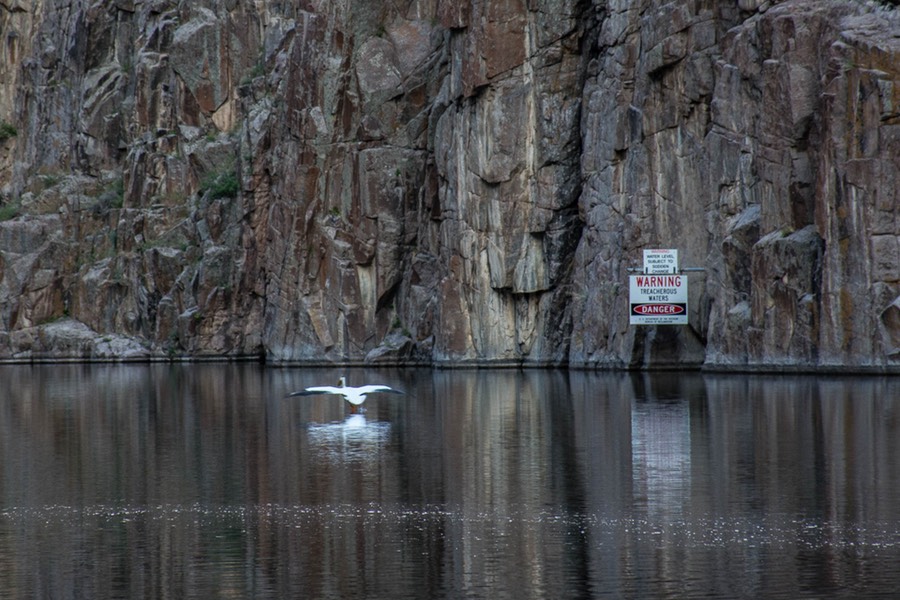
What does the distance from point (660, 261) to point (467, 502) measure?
178 ft

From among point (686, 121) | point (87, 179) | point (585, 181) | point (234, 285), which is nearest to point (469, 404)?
point (686, 121)

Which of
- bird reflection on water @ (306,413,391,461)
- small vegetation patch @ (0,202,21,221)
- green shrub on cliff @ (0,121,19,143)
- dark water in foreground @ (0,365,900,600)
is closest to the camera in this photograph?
dark water in foreground @ (0,365,900,600)

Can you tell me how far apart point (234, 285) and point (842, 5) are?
76184 mm

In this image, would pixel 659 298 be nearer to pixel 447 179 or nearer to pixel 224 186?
pixel 447 179

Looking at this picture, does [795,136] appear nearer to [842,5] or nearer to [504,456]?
[842,5]

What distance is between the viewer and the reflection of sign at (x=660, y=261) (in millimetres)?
82875

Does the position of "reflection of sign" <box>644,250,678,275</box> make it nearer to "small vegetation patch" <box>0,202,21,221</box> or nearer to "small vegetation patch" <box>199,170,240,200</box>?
"small vegetation patch" <box>199,170,240,200</box>

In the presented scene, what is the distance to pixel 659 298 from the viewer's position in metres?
83.1

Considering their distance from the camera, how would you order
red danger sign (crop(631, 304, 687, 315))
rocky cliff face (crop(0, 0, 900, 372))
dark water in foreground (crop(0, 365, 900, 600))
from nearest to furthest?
dark water in foreground (crop(0, 365, 900, 600)) < rocky cliff face (crop(0, 0, 900, 372)) < red danger sign (crop(631, 304, 687, 315))

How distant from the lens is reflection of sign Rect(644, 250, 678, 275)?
82875 mm

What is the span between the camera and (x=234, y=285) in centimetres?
13788

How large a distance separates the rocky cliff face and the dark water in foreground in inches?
755

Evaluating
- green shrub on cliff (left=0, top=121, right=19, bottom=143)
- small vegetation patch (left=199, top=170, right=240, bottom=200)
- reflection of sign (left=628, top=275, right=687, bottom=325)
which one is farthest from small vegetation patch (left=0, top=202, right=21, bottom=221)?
reflection of sign (left=628, top=275, right=687, bottom=325)

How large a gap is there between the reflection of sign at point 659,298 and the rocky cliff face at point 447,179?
1822 mm
